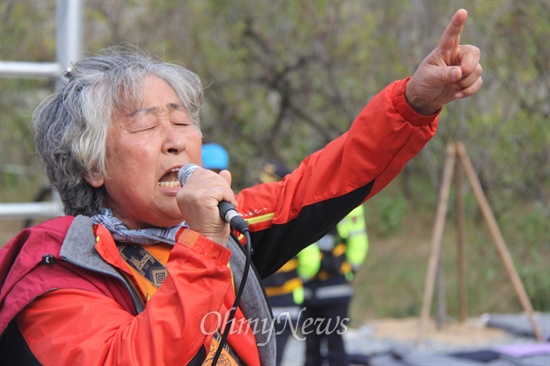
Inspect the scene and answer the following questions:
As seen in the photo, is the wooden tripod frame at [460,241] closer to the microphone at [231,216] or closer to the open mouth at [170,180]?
the open mouth at [170,180]

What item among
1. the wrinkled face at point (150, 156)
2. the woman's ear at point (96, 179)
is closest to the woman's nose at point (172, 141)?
the wrinkled face at point (150, 156)

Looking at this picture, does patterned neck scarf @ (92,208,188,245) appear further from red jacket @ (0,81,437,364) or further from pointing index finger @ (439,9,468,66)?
pointing index finger @ (439,9,468,66)

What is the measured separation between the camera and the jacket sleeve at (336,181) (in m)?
2.10

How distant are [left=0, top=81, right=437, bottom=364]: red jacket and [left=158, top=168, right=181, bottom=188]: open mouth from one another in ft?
0.69

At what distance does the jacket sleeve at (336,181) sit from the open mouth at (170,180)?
322 mm

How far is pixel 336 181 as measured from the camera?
7.27 ft

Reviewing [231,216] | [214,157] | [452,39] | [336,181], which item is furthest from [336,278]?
[231,216]

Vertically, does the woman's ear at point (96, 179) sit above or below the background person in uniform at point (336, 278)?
above

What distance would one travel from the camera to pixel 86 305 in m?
1.80

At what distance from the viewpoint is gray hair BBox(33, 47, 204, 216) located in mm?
2100

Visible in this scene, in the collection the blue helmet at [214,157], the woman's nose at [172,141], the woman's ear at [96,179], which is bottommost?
the blue helmet at [214,157]

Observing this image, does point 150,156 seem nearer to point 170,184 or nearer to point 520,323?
point 170,184

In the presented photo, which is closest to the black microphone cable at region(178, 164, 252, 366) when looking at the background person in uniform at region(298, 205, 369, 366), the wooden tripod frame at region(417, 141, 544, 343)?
the background person in uniform at region(298, 205, 369, 366)

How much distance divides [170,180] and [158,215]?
10 cm
